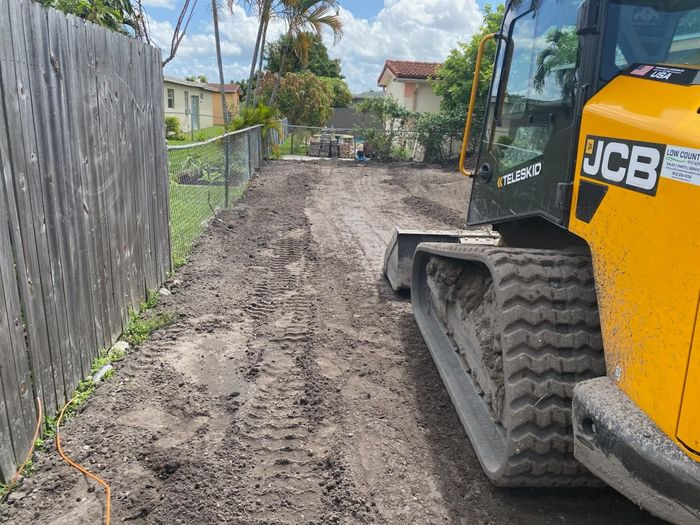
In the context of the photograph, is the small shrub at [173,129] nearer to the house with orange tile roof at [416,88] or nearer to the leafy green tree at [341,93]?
the house with orange tile roof at [416,88]

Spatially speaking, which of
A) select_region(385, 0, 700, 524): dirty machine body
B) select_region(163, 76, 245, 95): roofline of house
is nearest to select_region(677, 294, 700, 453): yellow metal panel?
select_region(385, 0, 700, 524): dirty machine body

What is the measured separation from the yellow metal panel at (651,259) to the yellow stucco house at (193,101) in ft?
91.9

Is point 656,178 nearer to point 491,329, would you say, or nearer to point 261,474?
point 491,329

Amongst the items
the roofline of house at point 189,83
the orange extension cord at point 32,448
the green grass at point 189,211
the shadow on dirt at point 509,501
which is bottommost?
the shadow on dirt at point 509,501

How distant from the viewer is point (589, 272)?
2.72 meters

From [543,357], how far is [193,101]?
4114 centimetres

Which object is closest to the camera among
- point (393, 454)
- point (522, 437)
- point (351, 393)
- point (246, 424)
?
point (522, 437)

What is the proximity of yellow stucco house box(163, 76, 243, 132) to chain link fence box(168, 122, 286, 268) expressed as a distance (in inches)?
747

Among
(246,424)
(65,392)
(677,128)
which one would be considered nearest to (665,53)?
(677,128)

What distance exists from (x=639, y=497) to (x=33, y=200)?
123 inches

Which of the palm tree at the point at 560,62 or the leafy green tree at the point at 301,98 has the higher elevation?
the leafy green tree at the point at 301,98

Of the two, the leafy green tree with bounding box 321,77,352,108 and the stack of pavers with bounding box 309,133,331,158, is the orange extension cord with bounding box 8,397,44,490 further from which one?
the leafy green tree with bounding box 321,77,352,108

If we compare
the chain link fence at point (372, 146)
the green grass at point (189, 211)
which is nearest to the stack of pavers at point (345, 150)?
the chain link fence at point (372, 146)

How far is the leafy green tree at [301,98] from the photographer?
26375 mm
